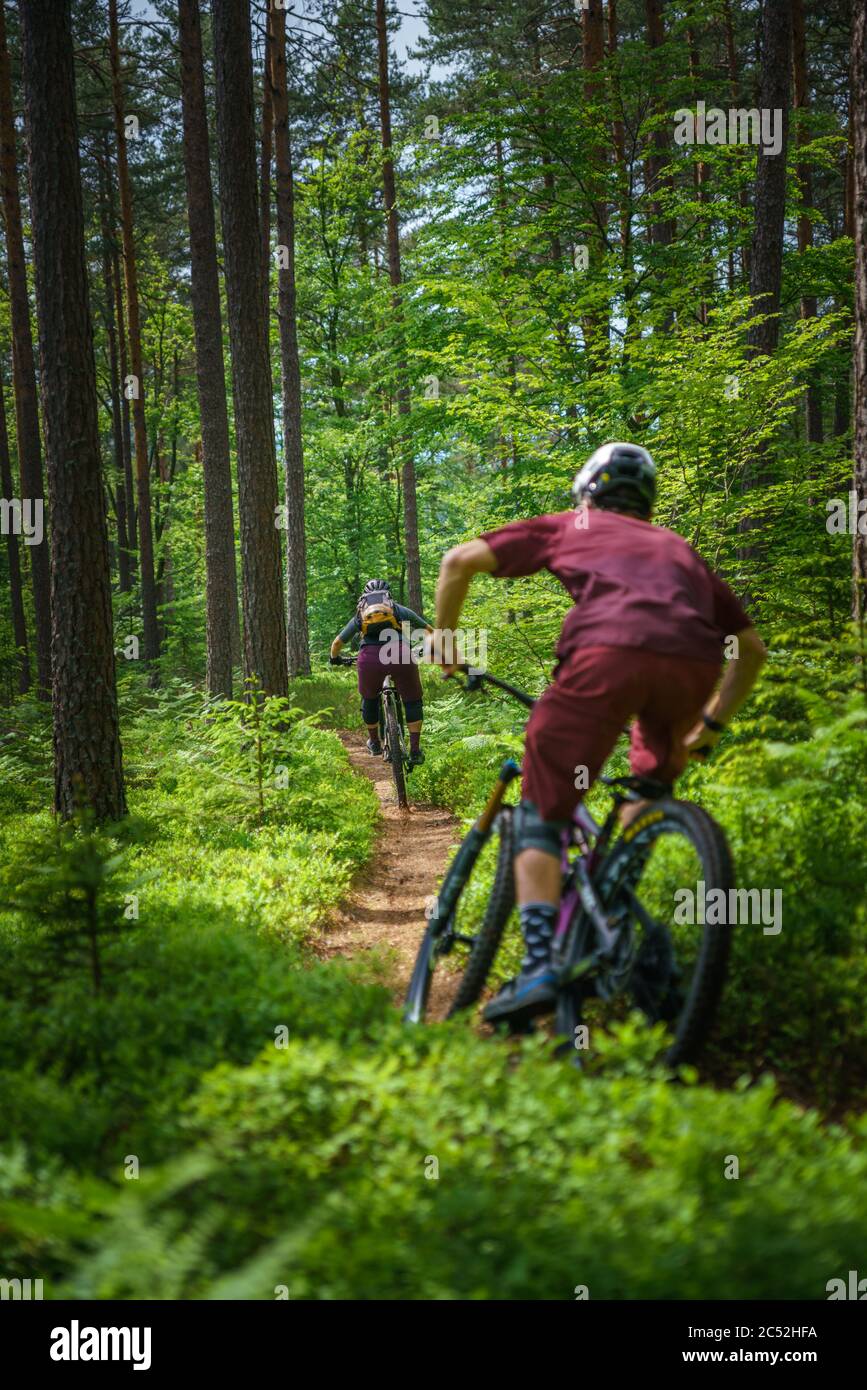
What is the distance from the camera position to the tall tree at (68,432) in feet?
23.2

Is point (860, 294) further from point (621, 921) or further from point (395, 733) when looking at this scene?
point (395, 733)

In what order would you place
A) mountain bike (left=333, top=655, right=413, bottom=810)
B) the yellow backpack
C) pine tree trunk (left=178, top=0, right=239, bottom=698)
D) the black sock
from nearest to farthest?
the black sock
the yellow backpack
mountain bike (left=333, top=655, right=413, bottom=810)
pine tree trunk (left=178, top=0, right=239, bottom=698)

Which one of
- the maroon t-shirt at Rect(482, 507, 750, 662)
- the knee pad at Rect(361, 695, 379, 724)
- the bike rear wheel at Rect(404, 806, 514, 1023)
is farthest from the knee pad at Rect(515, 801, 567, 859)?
the knee pad at Rect(361, 695, 379, 724)

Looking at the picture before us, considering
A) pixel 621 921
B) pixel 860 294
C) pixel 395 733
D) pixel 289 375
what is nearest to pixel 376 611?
pixel 395 733

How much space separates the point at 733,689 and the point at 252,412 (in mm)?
8279

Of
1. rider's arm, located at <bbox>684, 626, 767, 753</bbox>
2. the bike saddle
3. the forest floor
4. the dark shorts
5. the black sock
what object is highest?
rider's arm, located at <bbox>684, 626, 767, 753</bbox>

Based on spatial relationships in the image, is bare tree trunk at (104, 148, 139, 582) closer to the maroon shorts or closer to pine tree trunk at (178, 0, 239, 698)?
pine tree trunk at (178, 0, 239, 698)

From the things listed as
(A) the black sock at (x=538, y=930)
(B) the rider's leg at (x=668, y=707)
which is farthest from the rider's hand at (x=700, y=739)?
(A) the black sock at (x=538, y=930)

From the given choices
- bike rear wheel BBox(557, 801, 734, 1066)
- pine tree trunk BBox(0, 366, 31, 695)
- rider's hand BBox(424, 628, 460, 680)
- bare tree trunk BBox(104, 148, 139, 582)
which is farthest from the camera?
pine tree trunk BBox(0, 366, 31, 695)

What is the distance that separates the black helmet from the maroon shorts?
88 cm

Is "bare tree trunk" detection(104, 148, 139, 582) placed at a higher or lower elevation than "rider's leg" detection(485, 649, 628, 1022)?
higher

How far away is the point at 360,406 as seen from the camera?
26.0 metres

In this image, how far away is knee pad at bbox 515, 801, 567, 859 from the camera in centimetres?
352

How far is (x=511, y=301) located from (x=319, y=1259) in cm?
1030
